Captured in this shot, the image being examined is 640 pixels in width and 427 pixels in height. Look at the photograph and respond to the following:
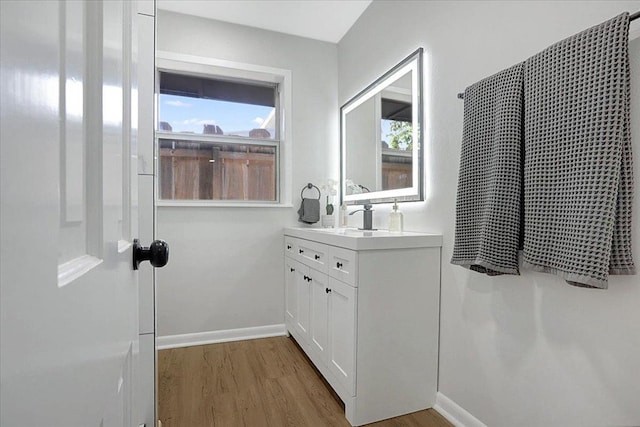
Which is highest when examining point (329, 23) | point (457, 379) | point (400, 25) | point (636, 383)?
point (329, 23)

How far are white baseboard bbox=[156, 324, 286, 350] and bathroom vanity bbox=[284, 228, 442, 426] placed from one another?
106cm

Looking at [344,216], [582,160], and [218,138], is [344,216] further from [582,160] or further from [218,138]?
[582,160]

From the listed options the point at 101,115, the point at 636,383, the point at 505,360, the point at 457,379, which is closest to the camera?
the point at 101,115

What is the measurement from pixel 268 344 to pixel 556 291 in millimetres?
2109

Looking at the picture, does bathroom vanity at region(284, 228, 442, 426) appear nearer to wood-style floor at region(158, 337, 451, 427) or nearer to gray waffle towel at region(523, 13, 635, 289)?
wood-style floor at region(158, 337, 451, 427)

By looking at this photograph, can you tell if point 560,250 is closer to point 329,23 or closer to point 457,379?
point 457,379

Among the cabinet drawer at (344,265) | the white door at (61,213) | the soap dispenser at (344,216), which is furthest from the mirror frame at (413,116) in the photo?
the white door at (61,213)

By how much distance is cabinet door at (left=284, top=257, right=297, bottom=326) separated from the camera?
261 cm

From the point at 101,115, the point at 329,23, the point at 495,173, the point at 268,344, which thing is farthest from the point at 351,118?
the point at 101,115

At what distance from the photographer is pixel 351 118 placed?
2822 mm

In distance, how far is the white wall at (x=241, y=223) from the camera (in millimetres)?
2633

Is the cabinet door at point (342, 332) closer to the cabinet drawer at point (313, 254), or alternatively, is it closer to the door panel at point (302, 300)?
the cabinet drawer at point (313, 254)

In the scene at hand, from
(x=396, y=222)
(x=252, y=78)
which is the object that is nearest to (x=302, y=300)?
(x=396, y=222)

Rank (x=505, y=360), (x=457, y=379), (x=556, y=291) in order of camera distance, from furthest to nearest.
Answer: (x=457, y=379) → (x=505, y=360) → (x=556, y=291)
